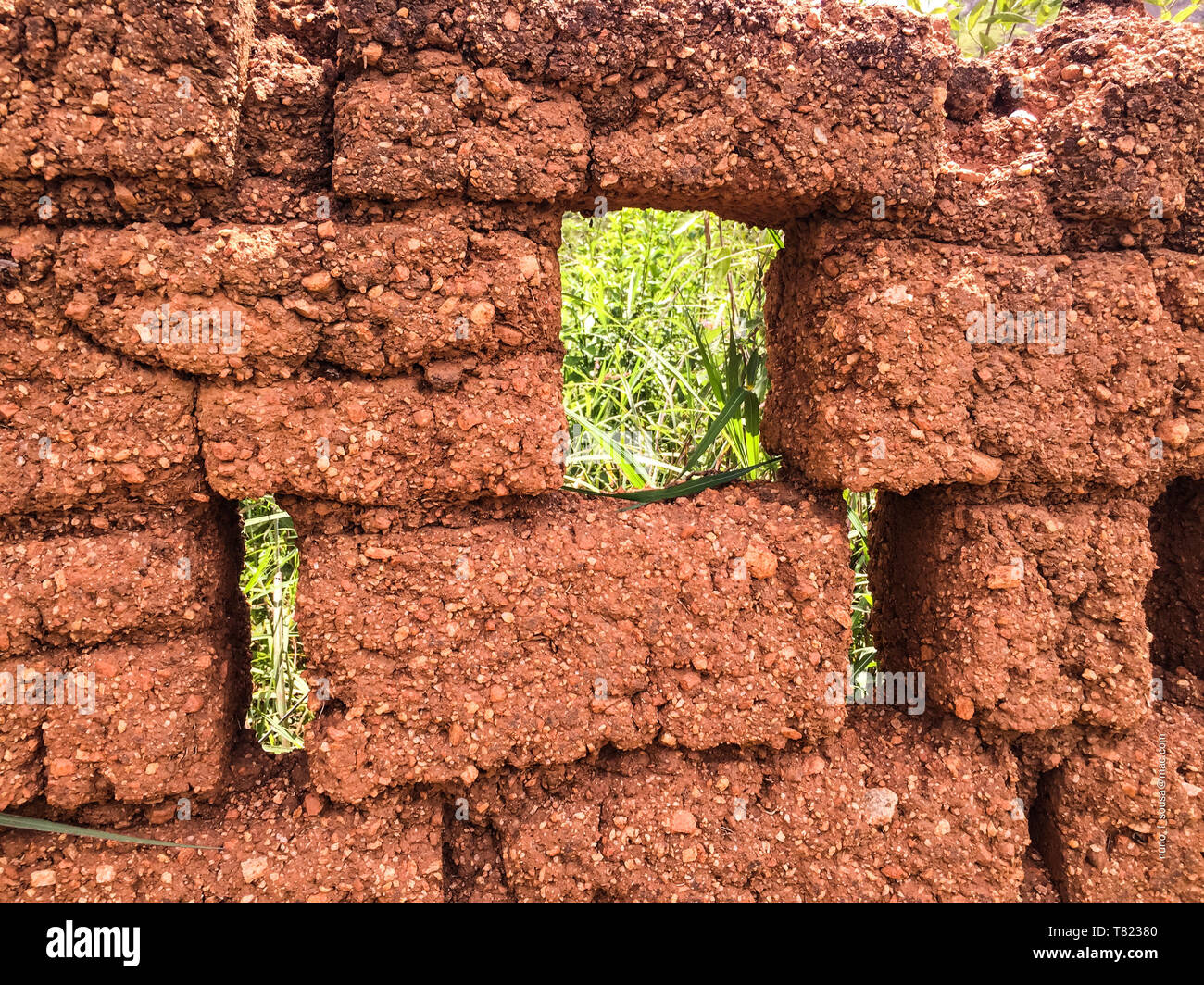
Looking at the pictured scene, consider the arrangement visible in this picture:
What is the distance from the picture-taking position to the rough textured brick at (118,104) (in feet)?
3.89

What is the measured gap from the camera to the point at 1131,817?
1.68 meters

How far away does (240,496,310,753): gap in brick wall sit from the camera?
2859 millimetres

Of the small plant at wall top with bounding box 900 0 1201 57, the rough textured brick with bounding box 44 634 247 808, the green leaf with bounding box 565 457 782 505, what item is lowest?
the rough textured brick with bounding box 44 634 247 808

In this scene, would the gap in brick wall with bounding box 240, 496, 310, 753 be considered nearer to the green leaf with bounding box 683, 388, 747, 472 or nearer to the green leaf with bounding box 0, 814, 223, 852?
the green leaf with bounding box 0, 814, 223, 852

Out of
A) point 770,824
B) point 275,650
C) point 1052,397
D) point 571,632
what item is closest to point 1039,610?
point 1052,397

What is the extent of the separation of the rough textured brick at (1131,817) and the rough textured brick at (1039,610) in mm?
117

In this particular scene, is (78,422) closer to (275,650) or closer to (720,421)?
(720,421)

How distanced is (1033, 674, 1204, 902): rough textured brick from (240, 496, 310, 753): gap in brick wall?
242 centimetres

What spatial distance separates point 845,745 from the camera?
1685mm

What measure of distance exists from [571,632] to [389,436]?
0.55 metres

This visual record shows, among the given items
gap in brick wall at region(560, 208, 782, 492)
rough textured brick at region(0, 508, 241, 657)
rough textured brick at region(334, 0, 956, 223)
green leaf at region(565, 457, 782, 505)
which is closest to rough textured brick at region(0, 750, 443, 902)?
rough textured brick at region(0, 508, 241, 657)

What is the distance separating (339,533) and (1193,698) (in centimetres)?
212

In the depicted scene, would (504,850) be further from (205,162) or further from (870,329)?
(205,162)

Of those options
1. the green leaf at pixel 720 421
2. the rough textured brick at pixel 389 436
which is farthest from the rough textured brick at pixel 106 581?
the green leaf at pixel 720 421
